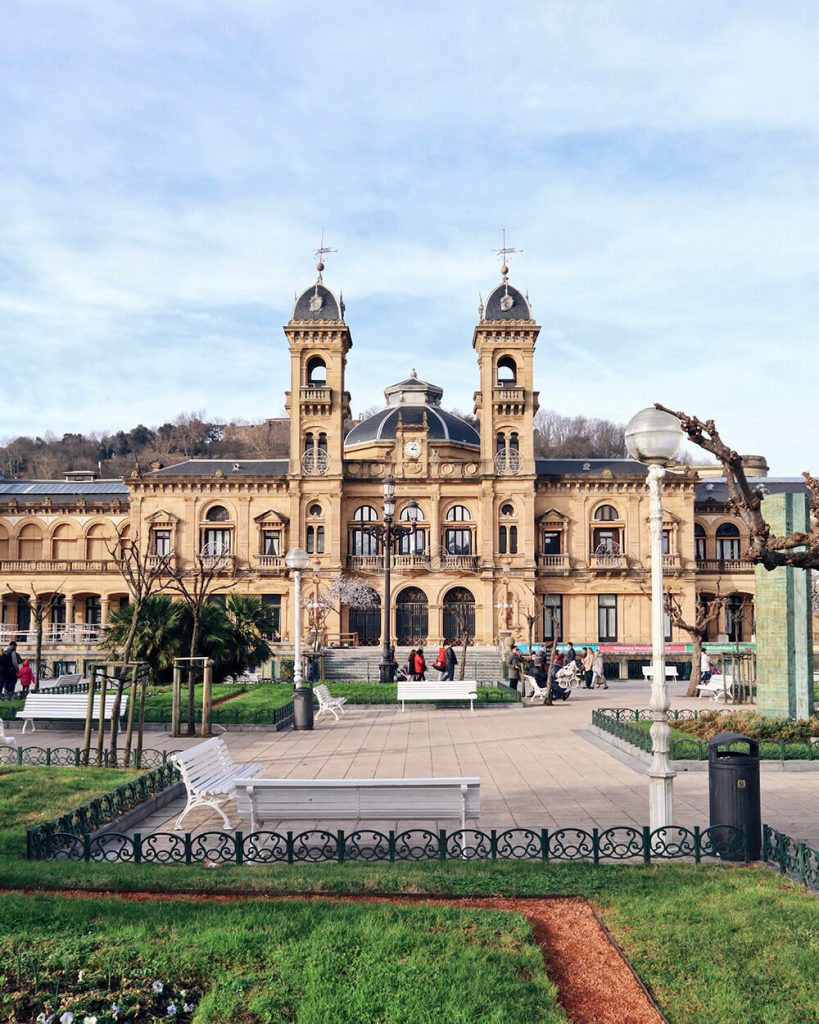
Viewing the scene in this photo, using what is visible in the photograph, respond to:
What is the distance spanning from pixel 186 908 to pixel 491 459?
4959cm

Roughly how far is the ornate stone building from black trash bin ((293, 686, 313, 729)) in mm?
32326

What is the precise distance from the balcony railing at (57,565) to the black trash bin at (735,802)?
54381 mm

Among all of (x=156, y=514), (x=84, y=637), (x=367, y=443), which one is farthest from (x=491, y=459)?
(x=84, y=637)

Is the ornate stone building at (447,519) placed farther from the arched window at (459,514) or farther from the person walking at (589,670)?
the person walking at (589,670)

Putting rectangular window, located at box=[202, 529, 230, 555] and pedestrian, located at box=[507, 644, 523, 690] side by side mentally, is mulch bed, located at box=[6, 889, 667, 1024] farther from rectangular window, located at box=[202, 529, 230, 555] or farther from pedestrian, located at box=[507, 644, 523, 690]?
rectangular window, located at box=[202, 529, 230, 555]

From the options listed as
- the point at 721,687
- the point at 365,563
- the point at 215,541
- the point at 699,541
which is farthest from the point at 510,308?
the point at 721,687

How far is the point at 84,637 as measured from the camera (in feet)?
176

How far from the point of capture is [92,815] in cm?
1078

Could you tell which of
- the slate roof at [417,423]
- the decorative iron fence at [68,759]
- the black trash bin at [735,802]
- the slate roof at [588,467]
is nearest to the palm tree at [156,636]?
the decorative iron fence at [68,759]

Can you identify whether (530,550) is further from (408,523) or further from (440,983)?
(440,983)

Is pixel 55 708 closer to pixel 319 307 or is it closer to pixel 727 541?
pixel 319 307

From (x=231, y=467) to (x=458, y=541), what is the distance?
1537 centimetres

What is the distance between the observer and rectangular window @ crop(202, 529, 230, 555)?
57000 millimetres

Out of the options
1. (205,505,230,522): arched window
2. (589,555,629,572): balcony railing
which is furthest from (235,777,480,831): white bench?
(205,505,230,522): arched window
